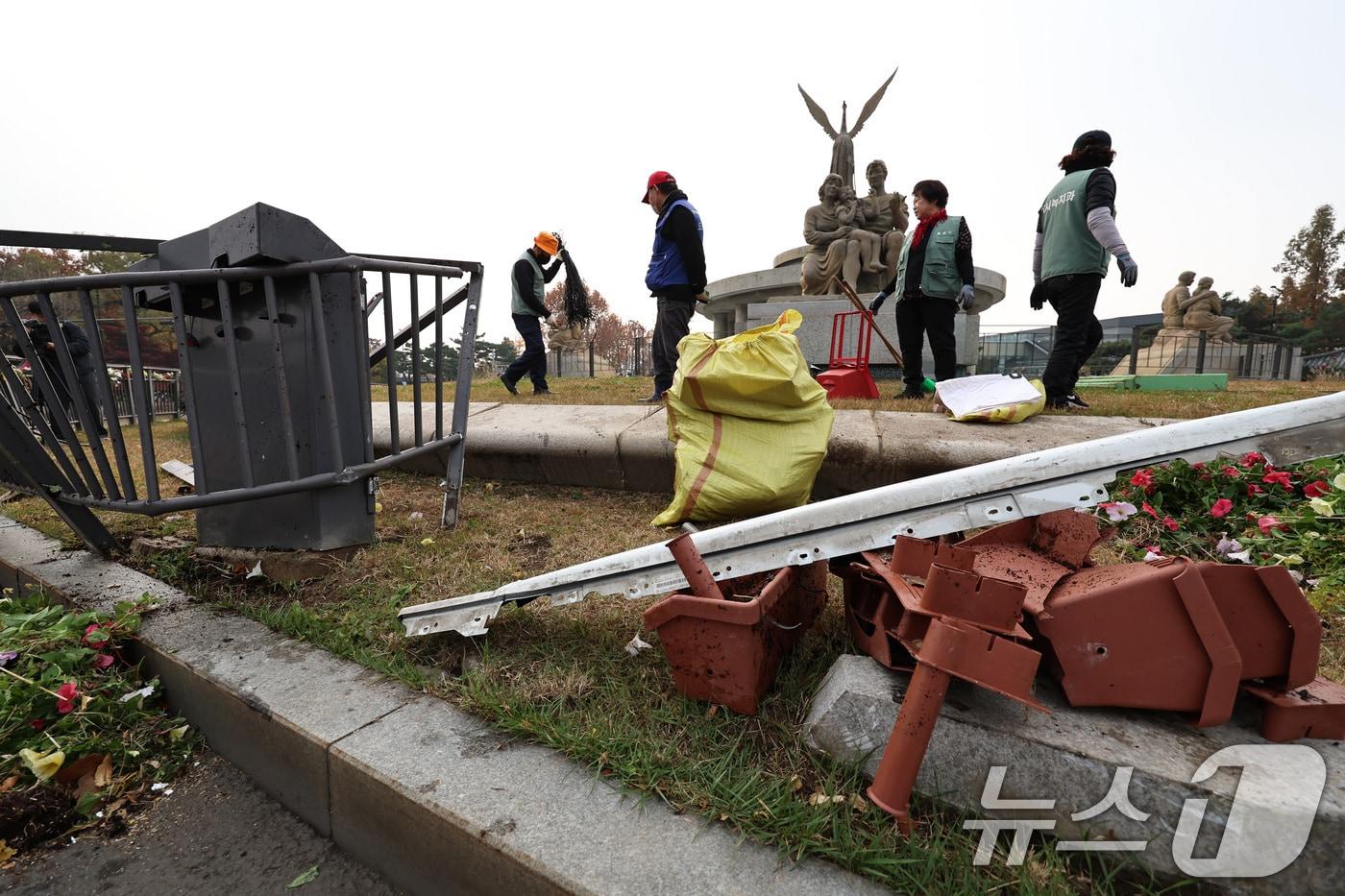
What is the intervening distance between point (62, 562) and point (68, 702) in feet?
4.65

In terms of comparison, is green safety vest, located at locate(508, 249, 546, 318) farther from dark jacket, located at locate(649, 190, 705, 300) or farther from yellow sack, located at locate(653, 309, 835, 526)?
yellow sack, located at locate(653, 309, 835, 526)

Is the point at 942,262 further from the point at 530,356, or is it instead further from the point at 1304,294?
the point at 1304,294

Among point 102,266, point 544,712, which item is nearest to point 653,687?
point 544,712

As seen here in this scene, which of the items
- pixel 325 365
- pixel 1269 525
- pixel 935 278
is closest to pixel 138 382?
pixel 325 365

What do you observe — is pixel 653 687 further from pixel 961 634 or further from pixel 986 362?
pixel 986 362

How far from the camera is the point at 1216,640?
40.3 inches

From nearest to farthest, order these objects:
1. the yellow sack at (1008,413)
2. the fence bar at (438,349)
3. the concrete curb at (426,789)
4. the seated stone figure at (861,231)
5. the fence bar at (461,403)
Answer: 1. the concrete curb at (426,789)
2. the fence bar at (438,349)
3. the fence bar at (461,403)
4. the yellow sack at (1008,413)
5. the seated stone figure at (861,231)

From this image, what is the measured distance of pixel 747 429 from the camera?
2.74m

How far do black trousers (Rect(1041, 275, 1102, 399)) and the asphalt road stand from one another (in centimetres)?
450

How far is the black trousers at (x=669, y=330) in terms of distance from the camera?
200 inches

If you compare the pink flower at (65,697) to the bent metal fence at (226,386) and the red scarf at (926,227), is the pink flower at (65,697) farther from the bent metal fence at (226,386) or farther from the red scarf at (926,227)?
the red scarf at (926,227)

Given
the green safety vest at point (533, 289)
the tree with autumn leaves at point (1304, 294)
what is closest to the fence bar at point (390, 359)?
the green safety vest at point (533, 289)

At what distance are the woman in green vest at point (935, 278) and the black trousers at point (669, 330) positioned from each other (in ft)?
5.92

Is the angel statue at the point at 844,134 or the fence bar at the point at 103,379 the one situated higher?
the angel statue at the point at 844,134
